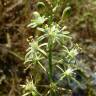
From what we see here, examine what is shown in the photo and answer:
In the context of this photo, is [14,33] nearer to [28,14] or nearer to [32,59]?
[28,14]

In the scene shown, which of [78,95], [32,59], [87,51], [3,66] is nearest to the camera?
[32,59]

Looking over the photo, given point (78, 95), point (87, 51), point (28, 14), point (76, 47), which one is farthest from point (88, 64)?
point (76, 47)

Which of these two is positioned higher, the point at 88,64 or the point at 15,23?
the point at 15,23

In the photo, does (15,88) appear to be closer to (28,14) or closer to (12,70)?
(12,70)

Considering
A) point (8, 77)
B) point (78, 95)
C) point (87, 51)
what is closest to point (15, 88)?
point (8, 77)

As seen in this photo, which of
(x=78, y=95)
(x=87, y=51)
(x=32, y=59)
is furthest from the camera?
(x=87, y=51)

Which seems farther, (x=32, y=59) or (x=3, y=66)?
(x=3, y=66)

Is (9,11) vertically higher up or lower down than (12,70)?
higher up

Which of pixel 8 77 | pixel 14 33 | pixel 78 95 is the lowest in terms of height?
pixel 78 95

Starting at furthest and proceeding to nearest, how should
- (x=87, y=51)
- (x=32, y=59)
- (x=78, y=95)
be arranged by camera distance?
(x=87, y=51), (x=78, y=95), (x=32, y=59)
